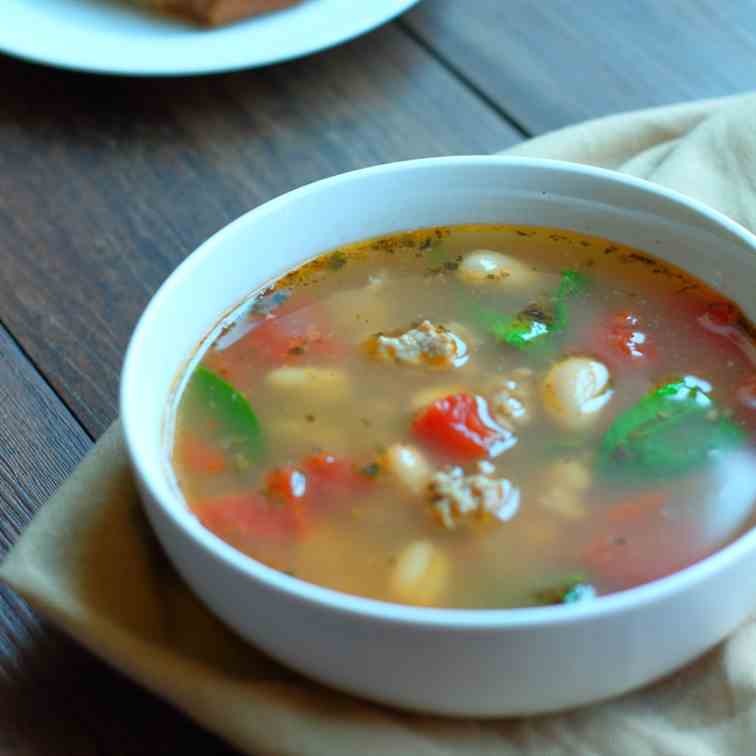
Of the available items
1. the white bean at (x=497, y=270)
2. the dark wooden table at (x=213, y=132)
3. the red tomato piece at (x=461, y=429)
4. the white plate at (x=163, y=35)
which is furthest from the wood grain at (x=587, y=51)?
the red tomato piece at (x=461, y=429)

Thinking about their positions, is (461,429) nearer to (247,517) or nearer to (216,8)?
(247,517)

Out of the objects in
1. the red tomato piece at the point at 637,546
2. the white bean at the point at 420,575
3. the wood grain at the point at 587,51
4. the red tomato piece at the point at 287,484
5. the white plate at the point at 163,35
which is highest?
the white plate at the point at 163,35

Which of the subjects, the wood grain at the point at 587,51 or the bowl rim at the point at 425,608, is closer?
the bowl rim at the point at 425,608

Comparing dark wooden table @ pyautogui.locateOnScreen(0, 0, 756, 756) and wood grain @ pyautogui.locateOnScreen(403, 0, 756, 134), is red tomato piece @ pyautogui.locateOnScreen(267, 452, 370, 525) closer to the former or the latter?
dark wooden table @ pyautogui.locateOnScreen(0, 0, 756, 756)

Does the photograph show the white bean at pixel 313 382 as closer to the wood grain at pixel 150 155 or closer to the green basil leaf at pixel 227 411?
the green basil leaf at pixel 227 411

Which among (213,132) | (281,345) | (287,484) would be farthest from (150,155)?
(287,484)

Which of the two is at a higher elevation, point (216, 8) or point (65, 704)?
point (216, 8)

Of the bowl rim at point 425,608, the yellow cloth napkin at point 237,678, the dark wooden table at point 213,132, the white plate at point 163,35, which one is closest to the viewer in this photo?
the bowl rim at point 425,608
